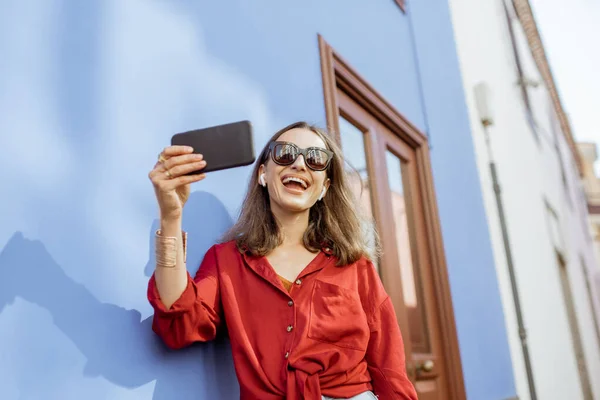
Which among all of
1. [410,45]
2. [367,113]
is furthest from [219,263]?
[410,45]

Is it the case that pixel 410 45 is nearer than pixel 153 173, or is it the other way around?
pixel 153 173

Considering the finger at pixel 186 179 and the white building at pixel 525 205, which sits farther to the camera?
the white building at pixel 525 205

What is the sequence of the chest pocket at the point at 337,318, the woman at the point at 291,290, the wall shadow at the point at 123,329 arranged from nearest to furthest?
1. the wall shadow at the point at 123,329
2. the woman at the point at 291,290
3. the chest pocket at the point at 337,318

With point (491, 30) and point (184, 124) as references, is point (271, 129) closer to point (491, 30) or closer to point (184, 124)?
point (184, 124)

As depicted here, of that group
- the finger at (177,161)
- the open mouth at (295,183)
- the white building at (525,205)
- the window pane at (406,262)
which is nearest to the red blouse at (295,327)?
the open mouth at (295,183)

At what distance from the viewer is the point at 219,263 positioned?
1.59 meters

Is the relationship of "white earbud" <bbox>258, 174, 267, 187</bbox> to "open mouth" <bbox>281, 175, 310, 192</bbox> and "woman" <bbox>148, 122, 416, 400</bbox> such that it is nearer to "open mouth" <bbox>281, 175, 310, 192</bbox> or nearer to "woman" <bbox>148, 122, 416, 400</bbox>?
"woman" <bbox>148, 122, 416, 400</bbox>

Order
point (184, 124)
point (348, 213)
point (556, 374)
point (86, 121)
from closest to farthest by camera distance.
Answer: point (86, 121) < point (184, 124) < point (348, 213) < point (556, 374)

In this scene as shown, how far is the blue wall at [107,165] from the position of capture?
44.9 inches

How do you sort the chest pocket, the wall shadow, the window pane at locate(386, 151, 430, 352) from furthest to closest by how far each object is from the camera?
the window pane at locate(386, 151, 430, 352)
the chest pocket
the wall shadow

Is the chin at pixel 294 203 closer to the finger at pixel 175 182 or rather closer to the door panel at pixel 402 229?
the finger at pixel 175 182

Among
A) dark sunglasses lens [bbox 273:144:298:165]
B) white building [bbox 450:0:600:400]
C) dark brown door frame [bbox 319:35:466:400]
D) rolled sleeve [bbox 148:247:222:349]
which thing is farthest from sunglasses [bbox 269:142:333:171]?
white building [bbox 450:0:600:400]

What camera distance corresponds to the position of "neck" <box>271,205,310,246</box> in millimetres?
1713

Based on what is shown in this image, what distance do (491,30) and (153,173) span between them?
611cm
